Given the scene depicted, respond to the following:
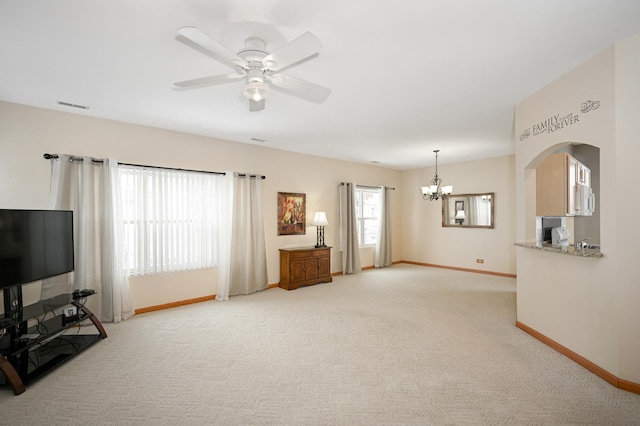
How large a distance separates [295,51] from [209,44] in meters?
0.52

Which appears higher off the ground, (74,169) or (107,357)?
(74,169)

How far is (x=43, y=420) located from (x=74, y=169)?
2891 millimetres

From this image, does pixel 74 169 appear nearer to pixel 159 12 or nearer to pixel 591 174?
pixel 159 12

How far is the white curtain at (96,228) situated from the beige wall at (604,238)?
5.21 m

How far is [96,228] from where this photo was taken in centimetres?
382

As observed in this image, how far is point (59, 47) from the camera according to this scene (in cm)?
234

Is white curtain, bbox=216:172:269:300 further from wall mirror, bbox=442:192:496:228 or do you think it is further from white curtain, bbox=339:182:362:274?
wall mirror, bbox=442:192:496:228

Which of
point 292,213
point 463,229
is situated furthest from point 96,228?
point 463,229

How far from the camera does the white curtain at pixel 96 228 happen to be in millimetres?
3648

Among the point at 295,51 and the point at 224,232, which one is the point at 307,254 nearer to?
the point at 224,232

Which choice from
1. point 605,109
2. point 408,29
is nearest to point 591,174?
point 605,109

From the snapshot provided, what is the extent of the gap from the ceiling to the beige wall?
20 cm

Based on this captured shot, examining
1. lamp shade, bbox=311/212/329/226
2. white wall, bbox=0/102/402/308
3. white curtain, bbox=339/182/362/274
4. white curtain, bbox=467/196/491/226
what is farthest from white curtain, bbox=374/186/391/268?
lamp shade, bbox=311/212/329/226

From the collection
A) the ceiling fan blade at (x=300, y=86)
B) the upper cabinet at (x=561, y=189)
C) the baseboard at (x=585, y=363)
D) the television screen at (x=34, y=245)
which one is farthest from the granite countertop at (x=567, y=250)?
the television screen at (x=34, y=245)
